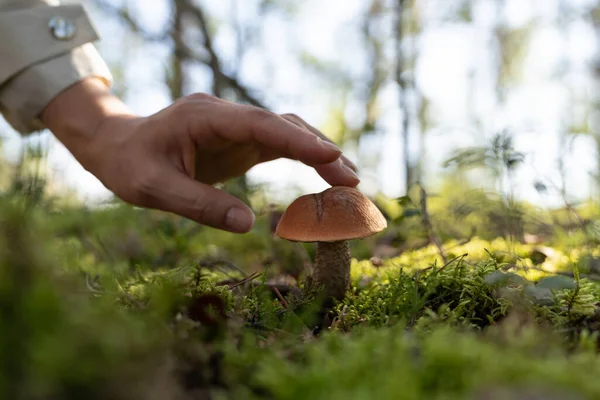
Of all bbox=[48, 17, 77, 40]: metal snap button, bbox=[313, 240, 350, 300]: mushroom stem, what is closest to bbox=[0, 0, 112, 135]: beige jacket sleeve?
bbox=[48, 17, 77, 40]: metal snap button

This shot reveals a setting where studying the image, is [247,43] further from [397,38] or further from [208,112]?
[208,112]

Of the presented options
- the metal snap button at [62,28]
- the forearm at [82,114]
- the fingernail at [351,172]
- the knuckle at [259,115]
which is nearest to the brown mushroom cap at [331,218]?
the fingernail at [351,172]

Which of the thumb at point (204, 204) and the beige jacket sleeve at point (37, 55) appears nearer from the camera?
the thumb at point (204, 204)

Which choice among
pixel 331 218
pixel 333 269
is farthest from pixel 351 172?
pixel 333 269

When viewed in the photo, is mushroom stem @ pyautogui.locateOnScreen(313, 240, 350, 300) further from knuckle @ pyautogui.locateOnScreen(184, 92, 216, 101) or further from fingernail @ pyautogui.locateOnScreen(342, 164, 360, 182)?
knuckle @ pyautogui.locateOnScreen(184, 92, 216, 101)

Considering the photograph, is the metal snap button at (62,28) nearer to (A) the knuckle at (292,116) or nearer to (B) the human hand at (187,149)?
(B) the human hand at (187,149)

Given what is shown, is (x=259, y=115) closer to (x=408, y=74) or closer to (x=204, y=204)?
(x=204, y=204)
